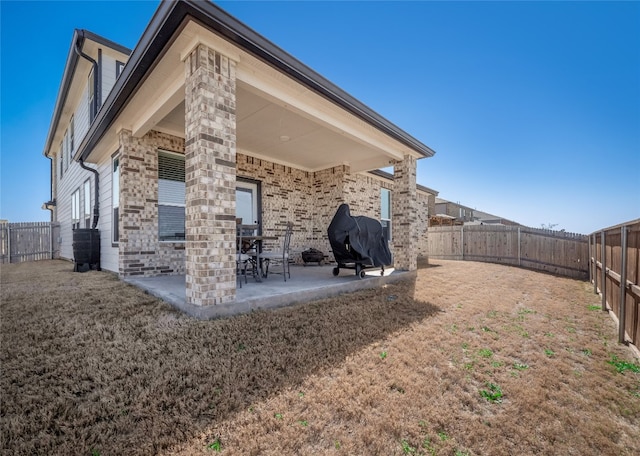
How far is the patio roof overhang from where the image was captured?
3.04 m

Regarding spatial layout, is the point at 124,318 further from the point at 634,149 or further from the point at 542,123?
the point at 634,149

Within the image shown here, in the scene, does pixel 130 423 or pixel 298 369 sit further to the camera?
pixel 298 369

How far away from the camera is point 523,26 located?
6.13 meters

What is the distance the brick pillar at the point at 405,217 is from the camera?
6.78 metres

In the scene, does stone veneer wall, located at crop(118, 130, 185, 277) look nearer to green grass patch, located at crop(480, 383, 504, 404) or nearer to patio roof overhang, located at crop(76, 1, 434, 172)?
patio roof overhang, located at crop(76, 1, 434, 172)

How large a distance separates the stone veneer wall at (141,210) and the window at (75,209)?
5.56 metres

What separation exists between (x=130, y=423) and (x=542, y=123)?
12.2 m

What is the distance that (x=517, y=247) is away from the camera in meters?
9.98

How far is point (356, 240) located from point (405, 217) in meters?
1.95

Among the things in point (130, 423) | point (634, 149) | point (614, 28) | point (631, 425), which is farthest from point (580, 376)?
point (634, 149)

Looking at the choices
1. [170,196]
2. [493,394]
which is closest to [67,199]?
[170,196]

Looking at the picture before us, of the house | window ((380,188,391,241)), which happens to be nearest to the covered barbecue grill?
the house

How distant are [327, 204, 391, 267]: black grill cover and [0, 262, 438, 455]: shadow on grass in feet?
5.48

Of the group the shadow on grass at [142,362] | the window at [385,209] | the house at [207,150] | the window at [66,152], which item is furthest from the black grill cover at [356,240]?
the window at [66,152]
